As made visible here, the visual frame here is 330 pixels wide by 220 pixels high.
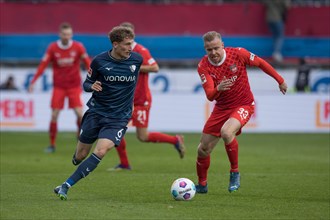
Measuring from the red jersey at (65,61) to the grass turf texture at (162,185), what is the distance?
1466 mm

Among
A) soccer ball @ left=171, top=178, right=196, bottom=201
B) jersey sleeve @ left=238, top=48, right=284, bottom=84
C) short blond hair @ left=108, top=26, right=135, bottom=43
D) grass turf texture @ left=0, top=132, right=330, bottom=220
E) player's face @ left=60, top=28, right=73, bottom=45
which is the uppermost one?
player's face @ left=60, top=28, right=73, bottom=45

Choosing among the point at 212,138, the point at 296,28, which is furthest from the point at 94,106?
the point at 296,28

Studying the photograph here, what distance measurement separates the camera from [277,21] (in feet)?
81.6

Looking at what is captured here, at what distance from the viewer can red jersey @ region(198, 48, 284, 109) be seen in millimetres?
10867

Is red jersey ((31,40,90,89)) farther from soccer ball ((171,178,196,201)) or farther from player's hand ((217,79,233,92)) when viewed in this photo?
soccer ball ((171,178,196,201))

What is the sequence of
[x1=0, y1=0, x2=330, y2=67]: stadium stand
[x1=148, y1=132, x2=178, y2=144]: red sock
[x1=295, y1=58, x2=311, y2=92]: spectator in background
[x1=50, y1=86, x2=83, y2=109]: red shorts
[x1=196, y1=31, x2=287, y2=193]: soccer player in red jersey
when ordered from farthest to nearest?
[x1=0, y1=0, x2=330, y2=67]: stadium stand → [x1=295, y1=58, x2=311, y2=92]: spectator in background → [x1=50, y1=86, x2=83, y2=109]: red shorts → [x1=148, y1=132, x2=178, y2=144]: red sock → [x1=196, y1=31, x2=287, y2=193]: soccer player in red jersey

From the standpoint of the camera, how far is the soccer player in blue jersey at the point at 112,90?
10.3 meters

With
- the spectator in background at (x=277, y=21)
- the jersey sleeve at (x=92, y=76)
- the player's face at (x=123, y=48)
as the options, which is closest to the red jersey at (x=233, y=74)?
the player's face at (x=123, y=48)

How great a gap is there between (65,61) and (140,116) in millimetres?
3741

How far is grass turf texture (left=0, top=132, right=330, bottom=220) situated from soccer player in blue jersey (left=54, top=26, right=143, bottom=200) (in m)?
0.83

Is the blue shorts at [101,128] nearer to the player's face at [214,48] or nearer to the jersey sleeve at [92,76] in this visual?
the jersey sleeve at [92,76]

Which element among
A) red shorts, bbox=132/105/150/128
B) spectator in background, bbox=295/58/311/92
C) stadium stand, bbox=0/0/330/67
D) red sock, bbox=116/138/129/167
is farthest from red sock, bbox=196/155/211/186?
stadium stand, bbox=0/0/330/67

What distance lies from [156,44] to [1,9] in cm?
469

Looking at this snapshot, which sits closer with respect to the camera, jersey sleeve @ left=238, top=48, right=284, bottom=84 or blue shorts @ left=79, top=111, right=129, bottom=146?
blue shorts @ left=79, top=111, right=129, bottom=146
